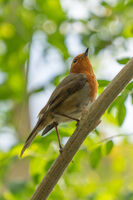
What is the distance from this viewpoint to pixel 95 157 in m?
3.38

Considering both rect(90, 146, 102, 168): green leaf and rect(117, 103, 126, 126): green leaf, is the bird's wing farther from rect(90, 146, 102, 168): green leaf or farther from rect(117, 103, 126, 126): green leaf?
rect(117, 103, 126, 126): green leaf

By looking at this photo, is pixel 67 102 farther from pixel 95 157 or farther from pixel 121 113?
pixel 121 113

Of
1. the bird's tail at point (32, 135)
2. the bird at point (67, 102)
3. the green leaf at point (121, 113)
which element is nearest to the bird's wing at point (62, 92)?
the bird at point (67, 102)

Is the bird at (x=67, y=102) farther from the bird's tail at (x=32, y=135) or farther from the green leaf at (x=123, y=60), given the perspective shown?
the green leaf at (x=123, y=60)

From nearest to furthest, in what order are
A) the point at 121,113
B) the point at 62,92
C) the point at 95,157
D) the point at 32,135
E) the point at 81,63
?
the point at 121,113
the point at 95,157
the point at 32,135
the point at 62,92
the point at 81,63

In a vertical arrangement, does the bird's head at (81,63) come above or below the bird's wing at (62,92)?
above

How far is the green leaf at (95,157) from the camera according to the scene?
3.35 meters

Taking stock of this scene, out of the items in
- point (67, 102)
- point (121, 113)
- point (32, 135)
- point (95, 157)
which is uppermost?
point (67, 102)

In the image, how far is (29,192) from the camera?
13.3 feet

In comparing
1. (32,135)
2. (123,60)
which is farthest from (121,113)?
(32,135)

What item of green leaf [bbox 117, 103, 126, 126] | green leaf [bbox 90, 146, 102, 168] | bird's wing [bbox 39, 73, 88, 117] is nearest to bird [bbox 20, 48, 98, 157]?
bird's wing [bbox 39, 73, 88, 117]

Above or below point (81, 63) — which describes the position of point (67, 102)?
below

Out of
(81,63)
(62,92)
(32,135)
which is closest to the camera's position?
(32,135)

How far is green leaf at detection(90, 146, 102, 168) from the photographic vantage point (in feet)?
11.0
